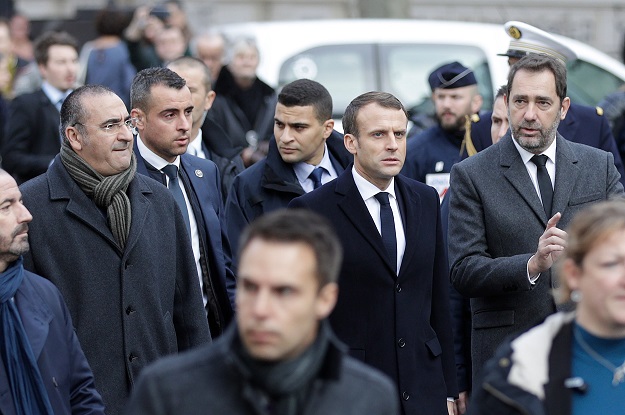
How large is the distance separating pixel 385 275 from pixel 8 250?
67.5 inches

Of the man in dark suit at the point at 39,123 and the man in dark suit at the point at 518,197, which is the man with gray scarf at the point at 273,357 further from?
the man in dark suit at the point at 39,123

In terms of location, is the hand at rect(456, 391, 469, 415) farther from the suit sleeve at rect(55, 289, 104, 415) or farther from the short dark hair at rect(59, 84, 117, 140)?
the short dark hair at rect(59, 84, 117, 140)

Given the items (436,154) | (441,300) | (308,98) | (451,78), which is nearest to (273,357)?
(441,300)

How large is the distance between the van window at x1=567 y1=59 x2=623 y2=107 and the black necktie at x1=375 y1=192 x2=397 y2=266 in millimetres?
5885

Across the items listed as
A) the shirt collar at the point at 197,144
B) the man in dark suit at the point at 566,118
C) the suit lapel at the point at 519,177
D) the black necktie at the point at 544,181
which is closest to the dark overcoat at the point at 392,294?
the suit lapel at the point at 519,177

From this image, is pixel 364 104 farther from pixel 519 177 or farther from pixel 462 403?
pixel 462 403

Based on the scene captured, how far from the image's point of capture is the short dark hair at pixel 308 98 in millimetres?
7707

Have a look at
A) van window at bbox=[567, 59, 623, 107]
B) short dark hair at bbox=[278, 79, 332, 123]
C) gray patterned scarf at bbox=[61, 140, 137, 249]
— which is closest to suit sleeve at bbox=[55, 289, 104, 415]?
gray patterned scarf at bbox=[61, 140, 137, 249]

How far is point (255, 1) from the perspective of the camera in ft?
78.5

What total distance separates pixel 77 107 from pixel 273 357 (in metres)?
3.22

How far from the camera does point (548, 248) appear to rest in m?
5.92

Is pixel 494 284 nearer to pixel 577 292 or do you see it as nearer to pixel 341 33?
pixel 577 292

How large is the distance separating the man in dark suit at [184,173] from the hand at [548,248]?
1712 mm

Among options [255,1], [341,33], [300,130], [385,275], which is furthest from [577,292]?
[255,1]
